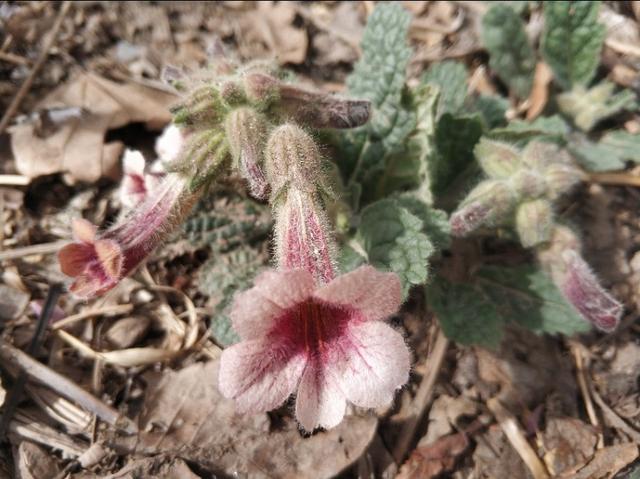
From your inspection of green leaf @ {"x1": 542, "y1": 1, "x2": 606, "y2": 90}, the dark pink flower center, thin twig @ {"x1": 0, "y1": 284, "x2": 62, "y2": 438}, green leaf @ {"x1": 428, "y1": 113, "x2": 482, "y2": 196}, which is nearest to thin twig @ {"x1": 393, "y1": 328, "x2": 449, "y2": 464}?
green leaf @ {"x1": 428, "y1": 113, "x2": 482, "y2": 196}

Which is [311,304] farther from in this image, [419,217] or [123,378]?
[123,378]

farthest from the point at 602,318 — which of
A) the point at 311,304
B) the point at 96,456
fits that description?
the point at 96,456

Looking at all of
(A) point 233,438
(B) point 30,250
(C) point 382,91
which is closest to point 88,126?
(B) point 30,250

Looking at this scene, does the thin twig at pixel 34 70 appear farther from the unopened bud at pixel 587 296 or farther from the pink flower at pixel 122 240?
the unopened bud at pixel 587 296

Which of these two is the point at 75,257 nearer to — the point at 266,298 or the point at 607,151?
the point at 266,298

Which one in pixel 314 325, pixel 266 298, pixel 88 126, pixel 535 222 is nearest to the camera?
pixel 266 298

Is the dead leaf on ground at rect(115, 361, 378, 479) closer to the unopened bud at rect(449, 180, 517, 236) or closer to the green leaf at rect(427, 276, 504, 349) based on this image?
the green leaf at rect(427, 276, 504, 349)

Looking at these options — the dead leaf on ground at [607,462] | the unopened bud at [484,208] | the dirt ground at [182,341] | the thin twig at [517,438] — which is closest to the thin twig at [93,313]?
the dirt ground at [182,341]
